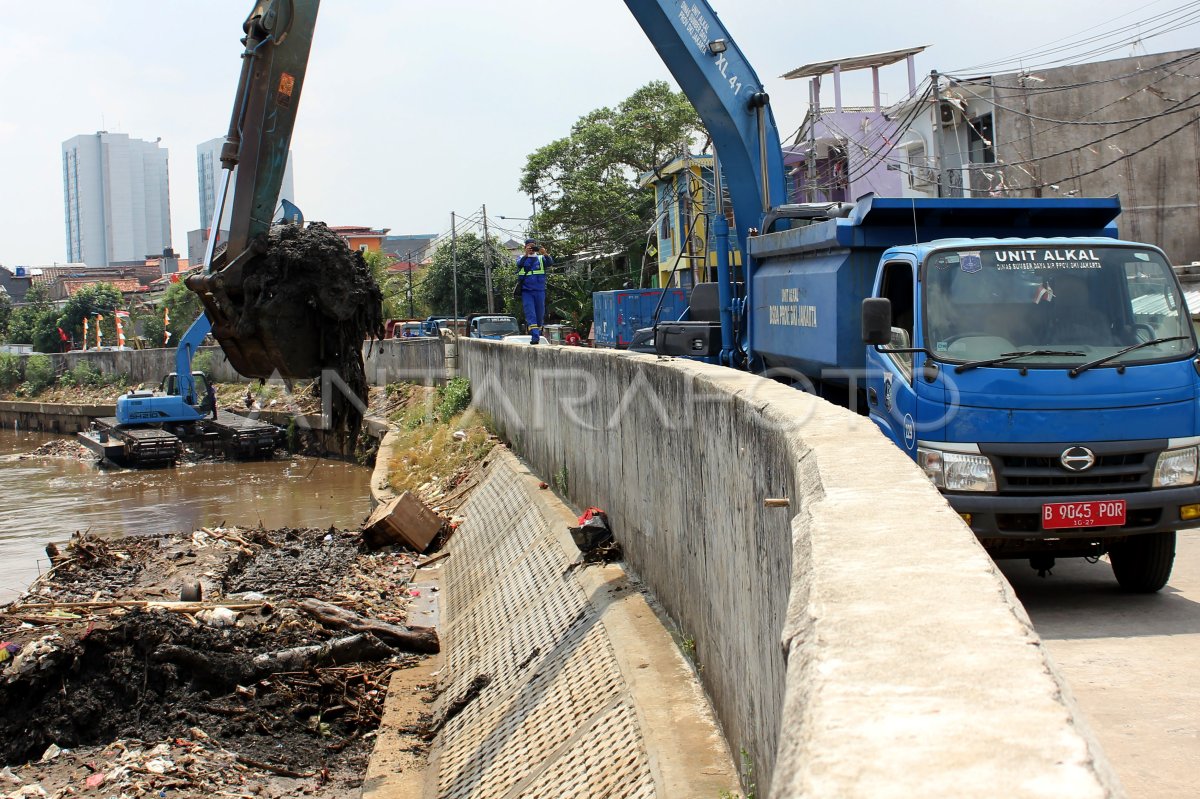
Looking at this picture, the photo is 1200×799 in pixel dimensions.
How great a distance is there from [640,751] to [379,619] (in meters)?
5.75

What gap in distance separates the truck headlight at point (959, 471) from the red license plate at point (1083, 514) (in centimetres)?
35

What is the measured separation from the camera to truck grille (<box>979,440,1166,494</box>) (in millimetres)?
6637

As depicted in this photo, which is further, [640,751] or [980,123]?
[980,123]

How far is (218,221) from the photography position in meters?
11.8

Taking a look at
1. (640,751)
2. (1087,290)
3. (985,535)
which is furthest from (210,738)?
(1087,290)

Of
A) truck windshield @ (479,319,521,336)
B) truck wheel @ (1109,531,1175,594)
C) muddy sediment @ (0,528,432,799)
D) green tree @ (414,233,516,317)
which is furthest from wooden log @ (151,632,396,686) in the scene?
green tree @ (414,233,516,317)

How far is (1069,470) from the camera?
6.63 metres

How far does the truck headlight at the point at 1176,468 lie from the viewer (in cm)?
670

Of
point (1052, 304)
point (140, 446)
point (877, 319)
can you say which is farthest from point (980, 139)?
point (140, 446)

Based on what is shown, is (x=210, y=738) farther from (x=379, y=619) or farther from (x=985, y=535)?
(x=985, y=535)

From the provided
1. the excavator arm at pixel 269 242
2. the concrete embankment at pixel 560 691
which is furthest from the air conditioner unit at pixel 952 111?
the concrete embankment at pixel 560 691

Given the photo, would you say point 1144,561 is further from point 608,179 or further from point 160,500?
point 608,179

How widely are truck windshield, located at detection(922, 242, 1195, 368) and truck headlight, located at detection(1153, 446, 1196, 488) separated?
61 centimetres

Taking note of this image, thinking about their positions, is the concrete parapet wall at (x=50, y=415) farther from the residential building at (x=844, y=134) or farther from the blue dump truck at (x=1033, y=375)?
the blue dump truck at (x=1033, y=375)
